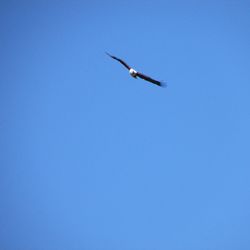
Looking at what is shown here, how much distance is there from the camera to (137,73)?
20641 millimetres

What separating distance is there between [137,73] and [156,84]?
1.66 meters

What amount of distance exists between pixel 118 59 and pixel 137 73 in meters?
1.30

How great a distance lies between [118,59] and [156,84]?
250 centimetres

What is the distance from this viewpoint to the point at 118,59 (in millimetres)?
20203

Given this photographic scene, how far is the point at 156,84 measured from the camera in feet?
63.9
